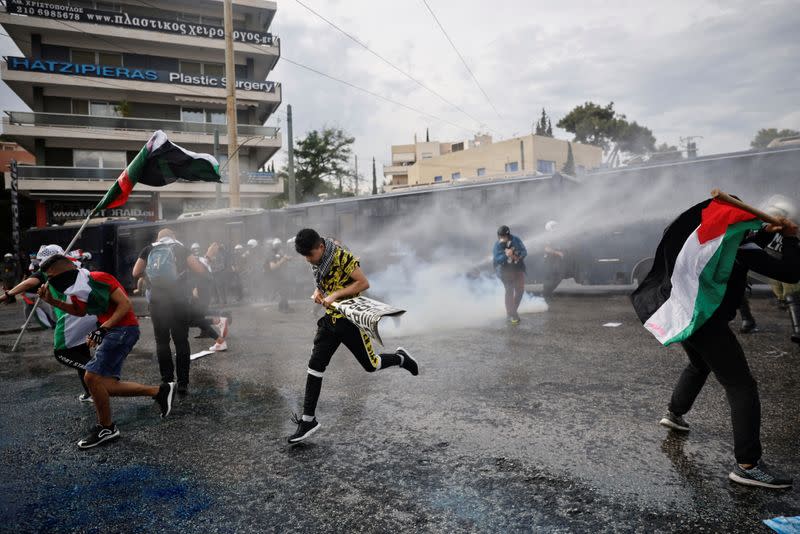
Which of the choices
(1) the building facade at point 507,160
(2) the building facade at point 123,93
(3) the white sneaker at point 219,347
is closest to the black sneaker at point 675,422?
(3) the white sneaker at point 219,347

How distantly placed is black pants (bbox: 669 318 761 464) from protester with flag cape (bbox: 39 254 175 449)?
174 inches

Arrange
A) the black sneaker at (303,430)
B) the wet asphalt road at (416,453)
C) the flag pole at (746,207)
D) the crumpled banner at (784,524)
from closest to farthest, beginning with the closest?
the crumpled banner at (784,524)
the wet asphalt road at (416,453)
the flag pole at (746,207)
the black sneaker at (303,430)

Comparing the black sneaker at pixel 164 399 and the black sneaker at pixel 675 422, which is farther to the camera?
the black sneaker at pixel 164 399

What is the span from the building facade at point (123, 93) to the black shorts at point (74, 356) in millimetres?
28792

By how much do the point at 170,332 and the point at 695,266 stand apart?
17.0 feet

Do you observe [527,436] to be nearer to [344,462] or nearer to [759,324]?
[344,462]

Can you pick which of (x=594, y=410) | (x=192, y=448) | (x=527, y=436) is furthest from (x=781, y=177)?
(x=192, y=448)

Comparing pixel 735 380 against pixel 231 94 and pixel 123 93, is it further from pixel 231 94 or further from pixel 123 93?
pixel 123 93

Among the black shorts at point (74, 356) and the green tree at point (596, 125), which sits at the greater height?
the green tree at point (596, 125)

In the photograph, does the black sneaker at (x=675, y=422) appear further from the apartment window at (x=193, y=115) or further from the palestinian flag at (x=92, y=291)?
the apartment window at (x=193, y=115)

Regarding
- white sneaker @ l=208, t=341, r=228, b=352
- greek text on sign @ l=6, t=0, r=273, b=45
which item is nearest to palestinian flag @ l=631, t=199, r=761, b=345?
white sneaker @ l=208, t=341, r=228, b=352

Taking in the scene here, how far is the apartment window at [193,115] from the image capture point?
3428 cm

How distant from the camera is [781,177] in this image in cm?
1046

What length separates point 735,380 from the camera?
3135mm
